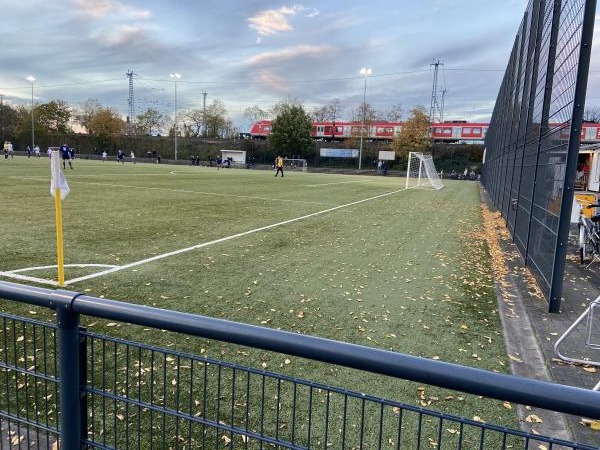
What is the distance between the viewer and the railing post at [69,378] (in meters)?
1.95

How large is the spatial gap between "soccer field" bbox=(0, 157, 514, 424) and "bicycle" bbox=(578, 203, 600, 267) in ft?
5.63

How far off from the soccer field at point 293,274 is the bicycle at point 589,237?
5.63 ft

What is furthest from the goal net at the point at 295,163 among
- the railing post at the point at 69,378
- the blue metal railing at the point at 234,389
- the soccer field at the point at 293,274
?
the railing post at the point at 69,378

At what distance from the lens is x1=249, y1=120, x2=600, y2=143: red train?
234 ft

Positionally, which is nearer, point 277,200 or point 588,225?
point 588,225

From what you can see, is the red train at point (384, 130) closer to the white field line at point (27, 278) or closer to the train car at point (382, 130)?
the train car at point (382, 130)

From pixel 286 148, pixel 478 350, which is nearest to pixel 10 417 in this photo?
pixel 478 350

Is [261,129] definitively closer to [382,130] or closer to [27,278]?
[382,130]

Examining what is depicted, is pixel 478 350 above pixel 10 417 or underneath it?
underneath

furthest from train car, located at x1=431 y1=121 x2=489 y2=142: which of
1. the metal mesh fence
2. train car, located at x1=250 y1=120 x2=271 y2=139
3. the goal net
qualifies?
the metal mesh fence

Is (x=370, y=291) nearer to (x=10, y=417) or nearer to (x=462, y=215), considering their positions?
(x=10, y=417)

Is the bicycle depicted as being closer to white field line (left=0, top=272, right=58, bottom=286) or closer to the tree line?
white field line (left=0, top=272, right=58, bottom=286)

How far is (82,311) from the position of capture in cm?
190

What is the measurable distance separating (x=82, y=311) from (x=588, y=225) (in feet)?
28.8
